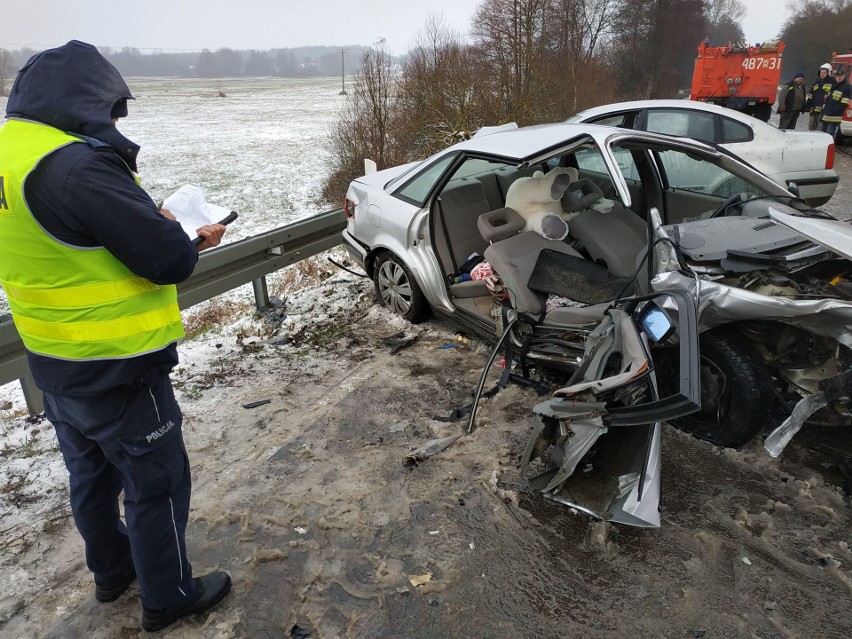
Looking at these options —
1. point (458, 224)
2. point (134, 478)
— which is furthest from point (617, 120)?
point (134, 478)

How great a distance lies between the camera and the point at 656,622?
2102mm

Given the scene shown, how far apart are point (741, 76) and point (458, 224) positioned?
51.1 feet

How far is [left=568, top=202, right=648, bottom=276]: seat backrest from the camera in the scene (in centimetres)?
372

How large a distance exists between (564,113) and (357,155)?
234 inches

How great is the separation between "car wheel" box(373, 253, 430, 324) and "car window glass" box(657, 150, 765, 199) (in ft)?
7.20

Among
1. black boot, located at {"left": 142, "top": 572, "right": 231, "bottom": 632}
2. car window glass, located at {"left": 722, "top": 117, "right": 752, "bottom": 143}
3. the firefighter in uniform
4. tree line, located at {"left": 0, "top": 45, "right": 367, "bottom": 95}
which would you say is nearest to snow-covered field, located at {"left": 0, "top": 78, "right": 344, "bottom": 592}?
black boot, located at {"left": 142, "top": 572, "right": 231, "bottom": 632}

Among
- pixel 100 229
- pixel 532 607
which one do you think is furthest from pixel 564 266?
pixel 100 229

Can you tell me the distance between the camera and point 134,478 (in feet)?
6.36

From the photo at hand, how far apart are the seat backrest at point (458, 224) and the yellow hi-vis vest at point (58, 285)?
2762mm

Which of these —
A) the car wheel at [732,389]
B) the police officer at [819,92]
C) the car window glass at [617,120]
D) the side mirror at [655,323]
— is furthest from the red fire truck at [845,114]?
the side mirror at [655,323]

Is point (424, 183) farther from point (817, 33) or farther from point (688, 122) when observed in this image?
point (817, 33)

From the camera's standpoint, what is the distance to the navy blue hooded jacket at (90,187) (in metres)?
1.65

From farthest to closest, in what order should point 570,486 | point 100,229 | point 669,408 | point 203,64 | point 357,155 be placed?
point 203,64 → point 357,155 → point 570,486 → point 669,408 → point 100,229

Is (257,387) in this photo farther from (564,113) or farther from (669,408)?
(564,113)
